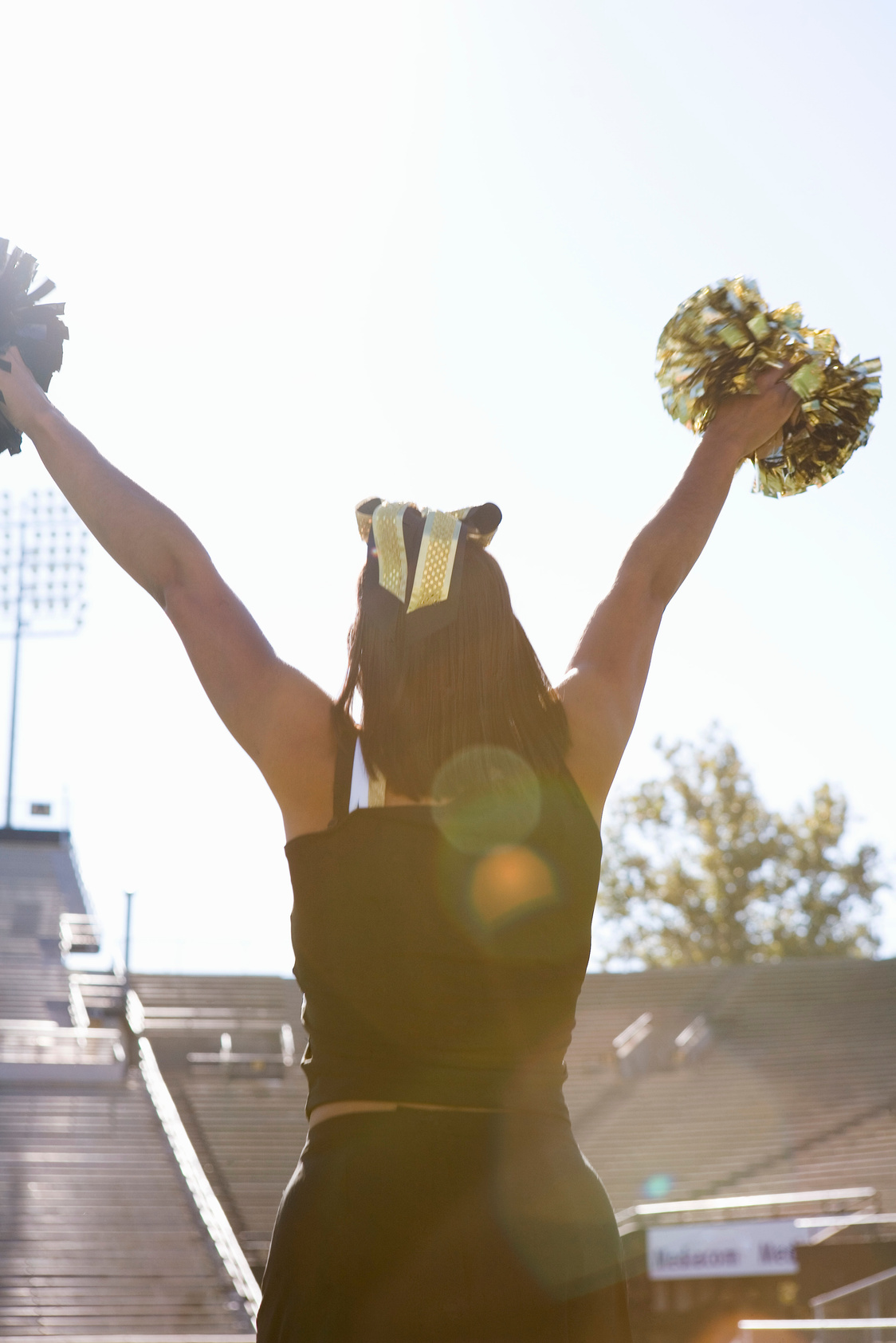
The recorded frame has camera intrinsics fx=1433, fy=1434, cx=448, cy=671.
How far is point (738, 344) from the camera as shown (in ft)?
5.73

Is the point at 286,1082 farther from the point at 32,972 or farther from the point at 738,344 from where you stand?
the point at 738,344

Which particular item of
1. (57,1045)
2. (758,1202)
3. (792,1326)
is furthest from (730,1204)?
(57,1045)

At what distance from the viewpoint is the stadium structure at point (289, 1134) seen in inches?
494

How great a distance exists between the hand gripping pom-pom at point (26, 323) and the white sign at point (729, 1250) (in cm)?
1206

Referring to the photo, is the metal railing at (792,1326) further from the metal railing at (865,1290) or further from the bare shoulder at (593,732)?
the metal railing at (865,1290)

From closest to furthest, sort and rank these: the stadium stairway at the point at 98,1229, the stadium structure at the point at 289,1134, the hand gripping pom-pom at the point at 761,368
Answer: the hand gripping pom-pom at the point at 761,368 < the stadium structure at the point at 289,1134 < the stadium stairway at the point at 98,1229

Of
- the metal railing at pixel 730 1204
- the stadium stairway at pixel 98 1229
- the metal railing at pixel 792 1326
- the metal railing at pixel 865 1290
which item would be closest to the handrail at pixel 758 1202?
the metal railing at pixel 730 1204

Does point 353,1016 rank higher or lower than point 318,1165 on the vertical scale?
higher

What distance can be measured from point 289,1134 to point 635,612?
1726cm

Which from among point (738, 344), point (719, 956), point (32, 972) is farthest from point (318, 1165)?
point (719, 956)

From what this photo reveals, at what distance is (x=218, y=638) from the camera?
129 centimetres

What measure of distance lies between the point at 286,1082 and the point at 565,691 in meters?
18.8

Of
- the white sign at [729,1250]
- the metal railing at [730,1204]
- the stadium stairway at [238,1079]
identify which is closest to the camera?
the white sign at [729,1250]

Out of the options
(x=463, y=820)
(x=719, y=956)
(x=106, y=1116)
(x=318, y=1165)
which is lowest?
(x=318, y=1165)
